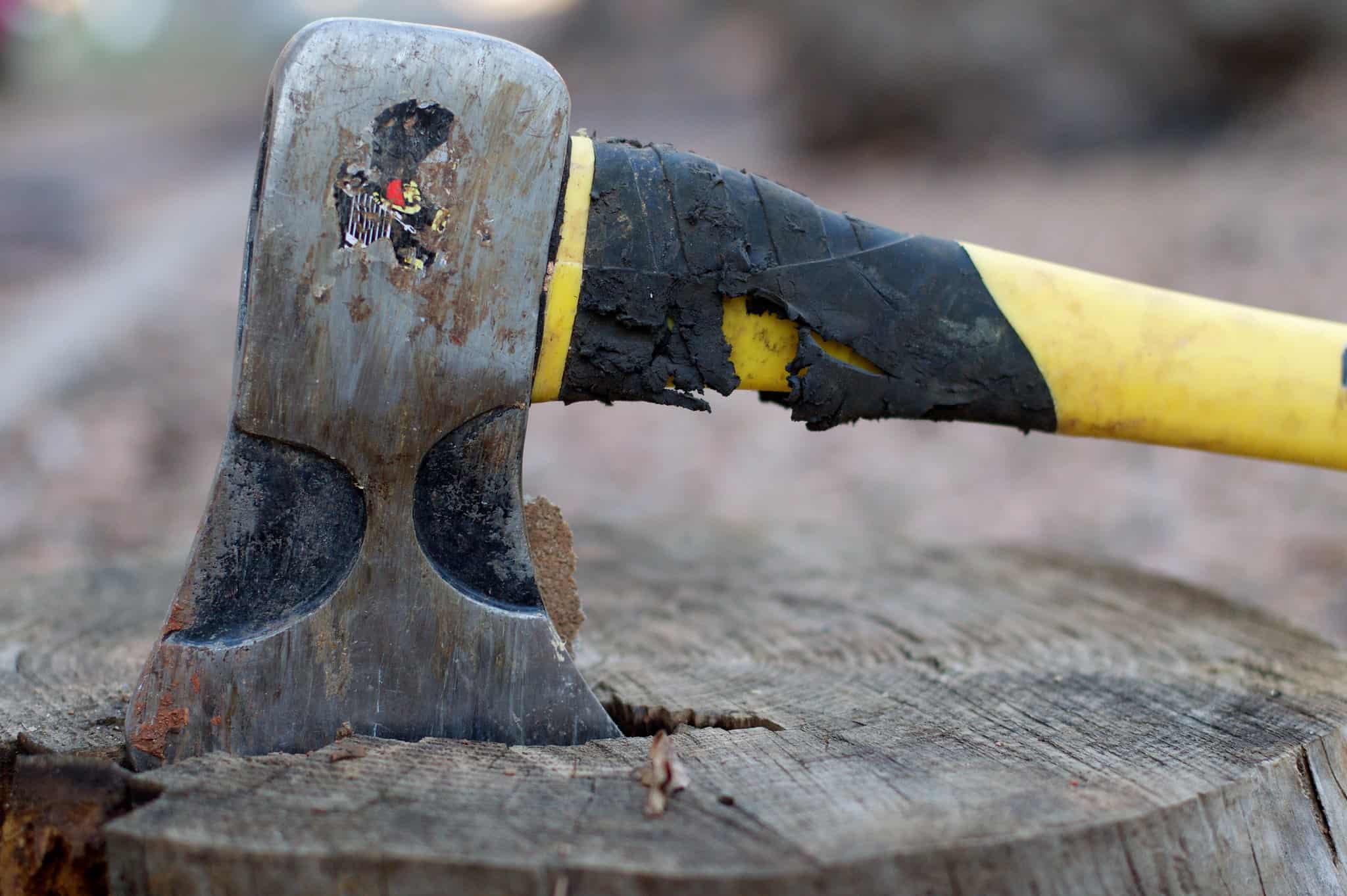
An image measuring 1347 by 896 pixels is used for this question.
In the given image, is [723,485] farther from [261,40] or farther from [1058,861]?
[261,40]

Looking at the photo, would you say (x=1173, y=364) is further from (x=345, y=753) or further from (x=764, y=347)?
(x=345, y=753)

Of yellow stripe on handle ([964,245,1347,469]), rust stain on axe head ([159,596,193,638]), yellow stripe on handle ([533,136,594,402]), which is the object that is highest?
yellow stripe on handle ([533,136,594,402])

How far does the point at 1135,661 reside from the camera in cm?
170

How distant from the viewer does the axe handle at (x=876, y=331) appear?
4.20ft

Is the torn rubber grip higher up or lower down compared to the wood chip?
higher up

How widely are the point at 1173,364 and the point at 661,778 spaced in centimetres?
86

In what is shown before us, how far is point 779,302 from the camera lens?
1.33 m

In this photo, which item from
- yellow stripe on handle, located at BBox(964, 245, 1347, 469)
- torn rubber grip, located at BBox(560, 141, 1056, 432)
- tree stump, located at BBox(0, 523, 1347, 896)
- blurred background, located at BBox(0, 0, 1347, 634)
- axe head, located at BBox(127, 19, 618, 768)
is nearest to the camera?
tree stump, located at BBox(0, 523, 1347, 896)

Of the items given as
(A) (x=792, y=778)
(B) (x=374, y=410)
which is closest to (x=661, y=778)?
(A) (x=792, y=778)

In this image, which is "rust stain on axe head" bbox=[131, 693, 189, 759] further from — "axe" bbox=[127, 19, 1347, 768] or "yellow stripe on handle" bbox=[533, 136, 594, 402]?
"yellow stripe on handle" bbox=[533, 136, 594, 402]

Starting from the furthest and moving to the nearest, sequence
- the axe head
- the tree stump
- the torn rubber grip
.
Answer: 1. the torn rubber grip
2. the axe head
3. the tree stump

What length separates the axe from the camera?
118 centimetres

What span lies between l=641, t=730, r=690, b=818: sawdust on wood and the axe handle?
16.3 inches

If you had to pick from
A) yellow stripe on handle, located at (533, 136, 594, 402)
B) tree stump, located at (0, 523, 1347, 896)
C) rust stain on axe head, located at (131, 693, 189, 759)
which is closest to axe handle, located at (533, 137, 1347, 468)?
yellow stripe on handle, located at (533, 136, 594, 402)
